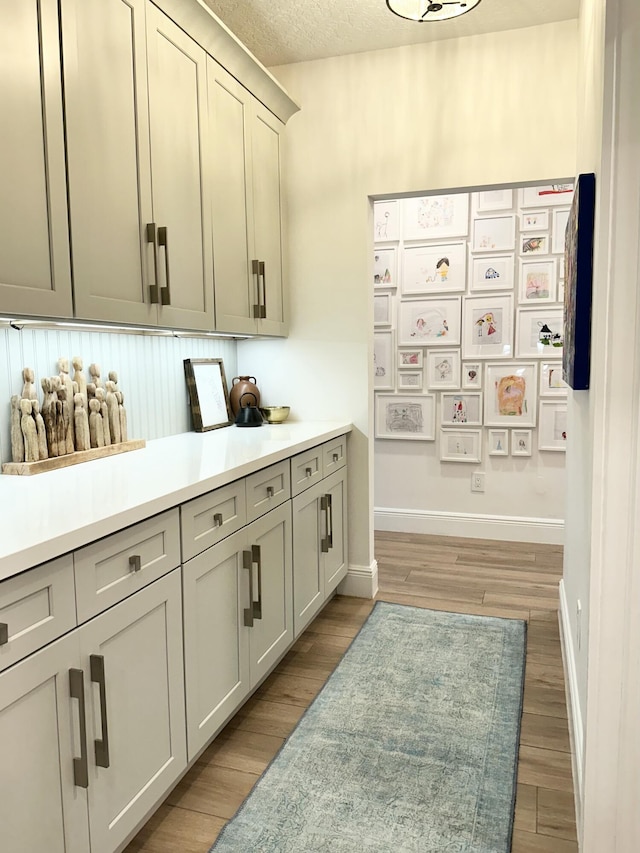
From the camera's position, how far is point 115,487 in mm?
1741

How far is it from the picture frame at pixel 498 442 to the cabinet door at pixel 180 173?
2.45 m

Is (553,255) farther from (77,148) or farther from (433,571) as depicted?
(77,148)

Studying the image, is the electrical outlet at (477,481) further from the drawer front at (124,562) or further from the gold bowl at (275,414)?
the drawer front at (124,562)

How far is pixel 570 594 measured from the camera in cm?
261

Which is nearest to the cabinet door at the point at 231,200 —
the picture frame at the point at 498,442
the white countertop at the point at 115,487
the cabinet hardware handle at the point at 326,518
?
the white countertop at the point at 115,487

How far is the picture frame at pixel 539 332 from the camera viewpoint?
418 cm

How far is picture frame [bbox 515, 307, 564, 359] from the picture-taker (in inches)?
164

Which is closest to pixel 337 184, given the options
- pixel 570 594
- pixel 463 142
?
pixel 463 142

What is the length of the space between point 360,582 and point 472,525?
→ 52.5 inches

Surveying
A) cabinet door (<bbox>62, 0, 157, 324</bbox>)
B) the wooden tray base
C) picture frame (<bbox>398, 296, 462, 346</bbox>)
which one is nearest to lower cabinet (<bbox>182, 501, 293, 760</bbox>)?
the wooden tray base

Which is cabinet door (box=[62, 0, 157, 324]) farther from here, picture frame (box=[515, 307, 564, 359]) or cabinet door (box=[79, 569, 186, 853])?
picture frame (box=[515, 307, 564, 359])

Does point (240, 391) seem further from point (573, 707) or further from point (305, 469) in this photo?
point (573, 707)

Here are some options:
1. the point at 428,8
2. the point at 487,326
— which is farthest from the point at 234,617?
the point at 487,326

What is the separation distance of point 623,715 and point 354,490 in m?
1.98
